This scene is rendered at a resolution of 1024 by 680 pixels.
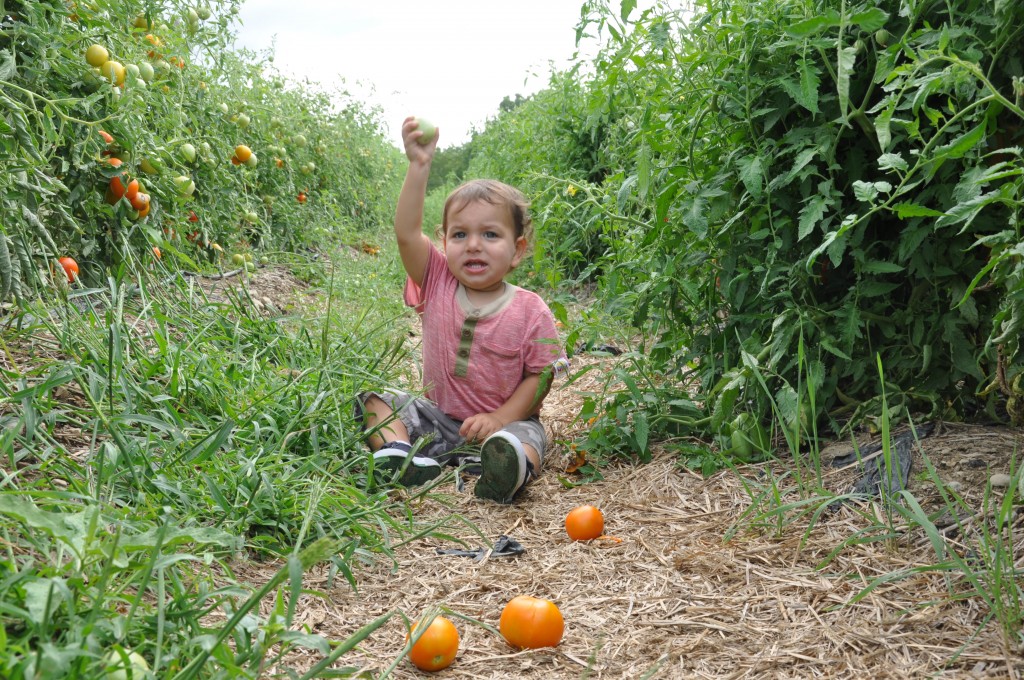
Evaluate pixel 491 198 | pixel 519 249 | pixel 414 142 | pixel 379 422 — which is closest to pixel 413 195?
pixel 414 142

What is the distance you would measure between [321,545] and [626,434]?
177cm

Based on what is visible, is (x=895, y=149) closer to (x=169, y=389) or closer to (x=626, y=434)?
(x=626, y=434)

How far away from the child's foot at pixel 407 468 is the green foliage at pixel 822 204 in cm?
89

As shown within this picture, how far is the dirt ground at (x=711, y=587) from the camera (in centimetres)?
156

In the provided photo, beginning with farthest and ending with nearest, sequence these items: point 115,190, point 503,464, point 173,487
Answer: point 115,190, point 503,464, point 173,487

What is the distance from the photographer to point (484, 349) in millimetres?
2996

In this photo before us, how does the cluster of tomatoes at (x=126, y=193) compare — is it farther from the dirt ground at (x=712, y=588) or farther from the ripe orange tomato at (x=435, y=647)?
the ripe orange tomato at (x=435, y=647)

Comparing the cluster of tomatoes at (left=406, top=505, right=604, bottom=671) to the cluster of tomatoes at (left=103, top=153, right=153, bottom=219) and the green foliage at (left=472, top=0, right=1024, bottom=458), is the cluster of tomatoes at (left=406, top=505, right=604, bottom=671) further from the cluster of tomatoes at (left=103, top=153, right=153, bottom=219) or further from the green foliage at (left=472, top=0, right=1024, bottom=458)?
the cluster of tomatoes at (left=103, top=153, right=153, bottom=219)

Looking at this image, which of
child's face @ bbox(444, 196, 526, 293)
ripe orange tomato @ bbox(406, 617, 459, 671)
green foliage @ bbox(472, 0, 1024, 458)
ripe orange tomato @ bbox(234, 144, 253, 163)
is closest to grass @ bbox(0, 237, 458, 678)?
ripe orange tomato @ bbox(406, 617, 459, 671)

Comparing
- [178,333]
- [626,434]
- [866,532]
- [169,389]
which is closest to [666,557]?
[866,532]

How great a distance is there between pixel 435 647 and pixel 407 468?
1.01 meters

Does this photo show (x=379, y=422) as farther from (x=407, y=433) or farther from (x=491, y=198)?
(x=491, y=198)

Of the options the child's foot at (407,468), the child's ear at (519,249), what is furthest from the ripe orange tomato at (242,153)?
the child's foot at (407,468)

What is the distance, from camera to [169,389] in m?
2.20
